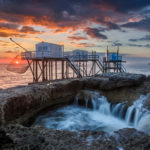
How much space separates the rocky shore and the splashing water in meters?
0.75

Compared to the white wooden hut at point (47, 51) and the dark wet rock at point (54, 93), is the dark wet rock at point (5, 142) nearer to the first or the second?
the dark wet rock at point (54, 93)

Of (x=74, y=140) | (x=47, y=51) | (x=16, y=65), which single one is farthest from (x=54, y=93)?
(x=16, y=65)

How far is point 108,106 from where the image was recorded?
14.4 meters

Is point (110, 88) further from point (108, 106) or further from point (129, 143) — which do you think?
point (129, 143)

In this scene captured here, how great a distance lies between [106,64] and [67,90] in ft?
59.2

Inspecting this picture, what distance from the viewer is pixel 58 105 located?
14891mm

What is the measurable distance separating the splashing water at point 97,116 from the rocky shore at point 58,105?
0.75 m

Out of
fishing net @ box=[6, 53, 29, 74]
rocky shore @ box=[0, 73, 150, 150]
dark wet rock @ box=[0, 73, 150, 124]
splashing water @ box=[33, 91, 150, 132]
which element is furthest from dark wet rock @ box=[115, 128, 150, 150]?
fishing net @ box=[6, 53, 29, 74]

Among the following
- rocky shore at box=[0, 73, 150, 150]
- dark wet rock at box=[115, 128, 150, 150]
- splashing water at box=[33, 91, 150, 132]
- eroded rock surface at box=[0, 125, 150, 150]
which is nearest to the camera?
eroded rock surface at box=[0, 125, 150, 150]

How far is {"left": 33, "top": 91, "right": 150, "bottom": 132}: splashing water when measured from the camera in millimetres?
10977

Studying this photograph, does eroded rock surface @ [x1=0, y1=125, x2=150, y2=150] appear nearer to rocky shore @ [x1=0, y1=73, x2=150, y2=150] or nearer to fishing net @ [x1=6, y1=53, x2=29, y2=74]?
rocky shore @ [x1=0, y1=73, x2=150, y2=150]

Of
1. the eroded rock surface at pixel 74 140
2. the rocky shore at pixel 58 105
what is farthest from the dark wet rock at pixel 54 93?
the eroded rock surface at pixel 74 140

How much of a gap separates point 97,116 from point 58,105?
13.8 feet

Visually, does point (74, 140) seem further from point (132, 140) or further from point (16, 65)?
point (16, 65)
